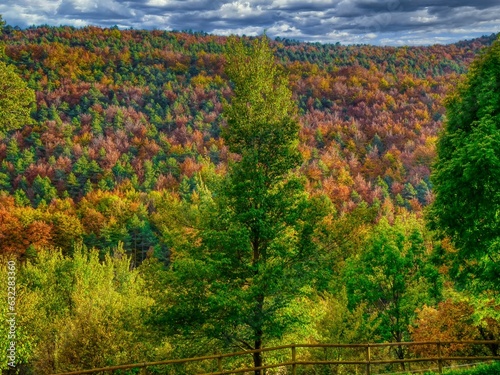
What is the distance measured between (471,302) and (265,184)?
29.6 ft

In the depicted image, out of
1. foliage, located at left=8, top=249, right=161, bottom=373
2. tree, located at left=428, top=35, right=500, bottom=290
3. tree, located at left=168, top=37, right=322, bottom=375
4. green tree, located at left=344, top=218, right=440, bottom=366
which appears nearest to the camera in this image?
tree, located at left=428, top=35, right=500, bottom=290

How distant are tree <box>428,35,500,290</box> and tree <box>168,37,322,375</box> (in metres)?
4.73

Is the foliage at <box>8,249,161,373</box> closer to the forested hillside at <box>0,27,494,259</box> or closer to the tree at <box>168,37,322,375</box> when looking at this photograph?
the tree at <box>168,37,322,375</box>

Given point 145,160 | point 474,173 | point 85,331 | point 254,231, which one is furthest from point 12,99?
point 145,160

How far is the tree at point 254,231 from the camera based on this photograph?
17281mm

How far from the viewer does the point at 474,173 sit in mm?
17266

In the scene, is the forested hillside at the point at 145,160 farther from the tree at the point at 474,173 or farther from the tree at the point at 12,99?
the tree at the point at 474,173

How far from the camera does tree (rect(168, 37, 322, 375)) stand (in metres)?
17.3

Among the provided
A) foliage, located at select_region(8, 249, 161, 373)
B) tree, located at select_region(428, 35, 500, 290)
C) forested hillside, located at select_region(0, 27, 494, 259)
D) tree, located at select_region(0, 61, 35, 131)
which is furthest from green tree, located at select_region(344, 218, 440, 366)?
forested hillside, located at select_region(0, 27, 494, 259)

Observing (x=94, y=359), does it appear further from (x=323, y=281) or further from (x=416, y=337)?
(x=416, y=337)

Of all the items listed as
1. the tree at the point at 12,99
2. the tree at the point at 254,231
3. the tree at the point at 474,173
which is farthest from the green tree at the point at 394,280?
the tree at the point at 12,99

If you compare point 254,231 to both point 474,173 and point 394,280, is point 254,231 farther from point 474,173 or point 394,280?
point 394,280

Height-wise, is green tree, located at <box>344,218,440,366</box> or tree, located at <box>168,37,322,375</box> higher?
tree, located at <box>168,37,322,375</box>

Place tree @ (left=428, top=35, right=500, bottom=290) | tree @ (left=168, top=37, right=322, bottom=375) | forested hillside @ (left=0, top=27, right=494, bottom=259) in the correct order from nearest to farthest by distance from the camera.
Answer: tree @ (left=428, top=35, right=500, bottom=290), tree @ (left=168, top=37, right=322, bottom=375), forested hillside @ (left=0, top=27, right=494, bottom=259)
